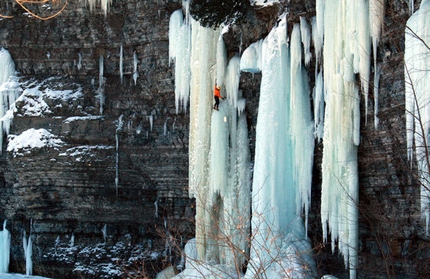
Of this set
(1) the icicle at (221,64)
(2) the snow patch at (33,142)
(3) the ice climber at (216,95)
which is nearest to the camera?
(3) the ice climber at (216,95)

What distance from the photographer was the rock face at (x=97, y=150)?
19.2m

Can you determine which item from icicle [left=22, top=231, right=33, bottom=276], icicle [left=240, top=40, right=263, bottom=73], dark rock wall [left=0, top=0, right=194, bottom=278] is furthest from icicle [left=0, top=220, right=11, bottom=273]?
icicle [left=240, top=40, right=263, bottom=73]

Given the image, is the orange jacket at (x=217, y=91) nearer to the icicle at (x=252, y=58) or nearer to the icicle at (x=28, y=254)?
the icicle at (x=252, y=58)

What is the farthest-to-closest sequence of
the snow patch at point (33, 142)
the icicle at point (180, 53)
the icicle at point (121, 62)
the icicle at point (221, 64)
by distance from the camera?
the snow patch at point (33, 142)
the icicle at point (121, 62)
the icicle at point (180, 53)
the icicle at point (221, 64)

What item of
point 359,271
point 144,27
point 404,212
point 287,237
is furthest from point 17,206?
point 404,212

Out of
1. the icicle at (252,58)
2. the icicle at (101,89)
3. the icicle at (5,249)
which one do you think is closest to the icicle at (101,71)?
the icicle at (101,89)

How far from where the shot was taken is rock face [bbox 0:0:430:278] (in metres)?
19.2

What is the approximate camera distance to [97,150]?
779 inches

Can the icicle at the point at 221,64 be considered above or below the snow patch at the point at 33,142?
above

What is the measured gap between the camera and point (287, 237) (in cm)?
1403

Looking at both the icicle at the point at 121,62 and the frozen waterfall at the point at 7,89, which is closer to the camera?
the icicle at the point at 121,62

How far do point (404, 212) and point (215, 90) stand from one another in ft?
18.2

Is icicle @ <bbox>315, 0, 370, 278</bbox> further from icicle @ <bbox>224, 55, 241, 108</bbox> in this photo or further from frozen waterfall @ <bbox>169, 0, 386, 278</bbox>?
icicle @ <bbox>224, 55, 241, 108</bbox>

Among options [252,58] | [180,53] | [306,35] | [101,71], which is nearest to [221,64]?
[252,58]
